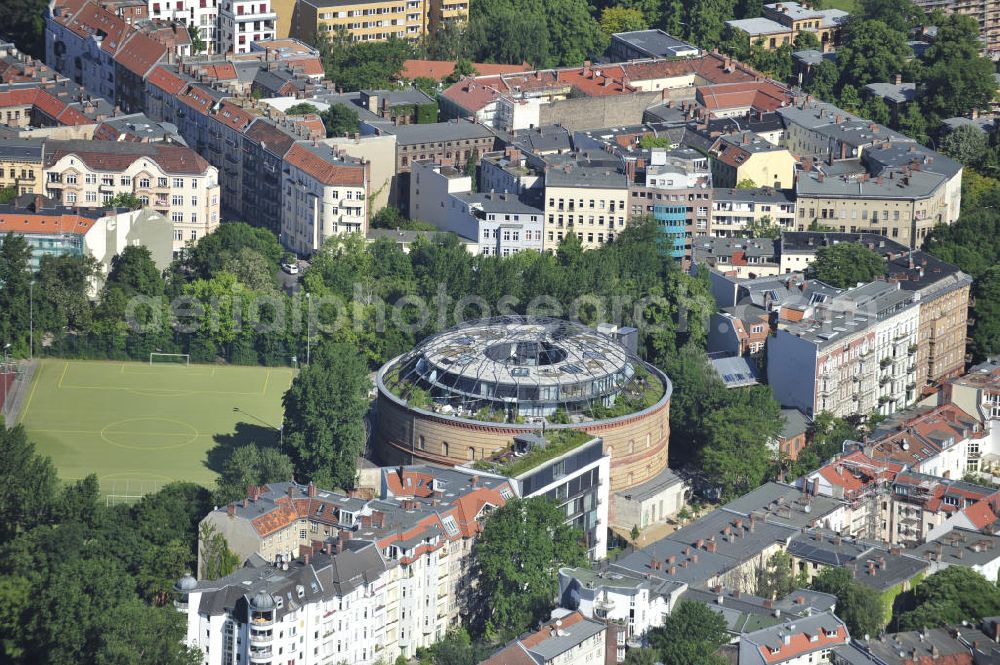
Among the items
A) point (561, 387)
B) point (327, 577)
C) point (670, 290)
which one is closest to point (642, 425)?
point (561, 387)

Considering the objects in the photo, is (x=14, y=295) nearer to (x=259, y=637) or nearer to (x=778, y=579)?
(x=259, y=637)

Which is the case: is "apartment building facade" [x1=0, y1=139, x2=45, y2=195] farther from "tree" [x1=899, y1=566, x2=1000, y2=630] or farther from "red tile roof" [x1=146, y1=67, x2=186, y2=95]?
"tree" [x1=899, y1=566, x2=1000, y2=630]

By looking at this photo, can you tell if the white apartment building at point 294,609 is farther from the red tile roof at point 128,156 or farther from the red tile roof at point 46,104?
the red tile roof at point 46,104

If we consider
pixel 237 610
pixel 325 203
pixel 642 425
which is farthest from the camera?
pixel 325 203

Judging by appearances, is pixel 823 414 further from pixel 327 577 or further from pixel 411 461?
pixel 327 577

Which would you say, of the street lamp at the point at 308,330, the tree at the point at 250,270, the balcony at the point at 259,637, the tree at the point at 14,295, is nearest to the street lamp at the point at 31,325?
the tree at the point at 14,295

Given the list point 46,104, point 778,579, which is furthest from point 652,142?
point 778,579

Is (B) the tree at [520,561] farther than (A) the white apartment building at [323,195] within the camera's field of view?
No
